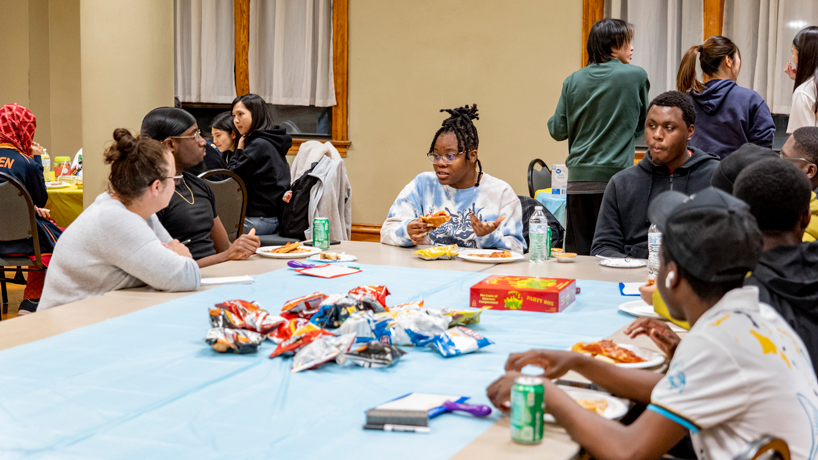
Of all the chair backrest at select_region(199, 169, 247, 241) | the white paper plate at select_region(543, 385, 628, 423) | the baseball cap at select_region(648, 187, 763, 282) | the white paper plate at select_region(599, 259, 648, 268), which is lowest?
the white paper plate at select_region(543, 385, 628, 423)

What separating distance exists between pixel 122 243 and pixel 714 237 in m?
1.66

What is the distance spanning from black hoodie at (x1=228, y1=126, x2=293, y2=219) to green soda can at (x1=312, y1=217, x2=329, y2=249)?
4.88ft

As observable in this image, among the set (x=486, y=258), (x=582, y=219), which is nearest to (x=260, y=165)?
(x=582, y=219)

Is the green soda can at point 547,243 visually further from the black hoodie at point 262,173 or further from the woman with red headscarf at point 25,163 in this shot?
the woman with red headscarf at point 25,163

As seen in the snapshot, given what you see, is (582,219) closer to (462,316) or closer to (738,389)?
(462,316)

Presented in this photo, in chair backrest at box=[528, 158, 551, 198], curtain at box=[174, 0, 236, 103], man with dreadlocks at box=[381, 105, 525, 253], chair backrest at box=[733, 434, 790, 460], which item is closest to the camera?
chair backrest at box=[733, 434, 790, 460]

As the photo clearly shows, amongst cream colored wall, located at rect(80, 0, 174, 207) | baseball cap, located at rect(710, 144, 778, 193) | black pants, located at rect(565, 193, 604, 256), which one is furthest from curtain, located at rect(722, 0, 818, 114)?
cream colored wall, located at rect(80, 0, 174, 207)

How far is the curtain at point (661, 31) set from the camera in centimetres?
547

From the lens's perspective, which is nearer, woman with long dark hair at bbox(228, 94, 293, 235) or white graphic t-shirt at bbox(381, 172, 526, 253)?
white graphic t-shirt at bbox(381, 172, 526, 253)

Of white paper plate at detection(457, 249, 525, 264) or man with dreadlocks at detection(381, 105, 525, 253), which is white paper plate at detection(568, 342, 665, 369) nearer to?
white paper plate at detection(457, 249, 525, 264)

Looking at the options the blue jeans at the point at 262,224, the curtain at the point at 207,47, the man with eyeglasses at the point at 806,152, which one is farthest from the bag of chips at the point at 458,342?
the curtain at the point at 207,47

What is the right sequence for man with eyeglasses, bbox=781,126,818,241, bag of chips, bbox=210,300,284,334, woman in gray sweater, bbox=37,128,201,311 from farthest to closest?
man with eyeglasses, bbox=781,126,818,241
woman in gray sweater, bbox=37,128,201,311
bag of chips, bbox=210,300,284,334

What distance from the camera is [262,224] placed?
4.51m

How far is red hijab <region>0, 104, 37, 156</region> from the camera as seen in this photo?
439 cm
